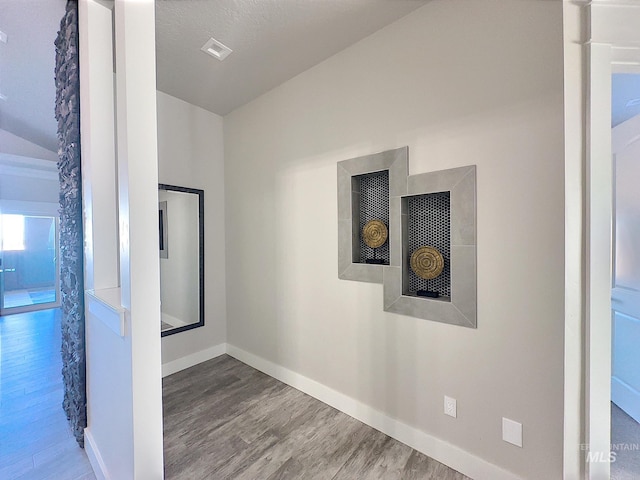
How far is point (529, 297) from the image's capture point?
4.47 feet

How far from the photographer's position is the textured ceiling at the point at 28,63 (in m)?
1.81

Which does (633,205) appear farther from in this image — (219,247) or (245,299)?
(219,247)

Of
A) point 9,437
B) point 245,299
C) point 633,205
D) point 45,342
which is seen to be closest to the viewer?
point 633,205

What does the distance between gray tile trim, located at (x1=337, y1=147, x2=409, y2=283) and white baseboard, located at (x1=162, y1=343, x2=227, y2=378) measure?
1.94 m

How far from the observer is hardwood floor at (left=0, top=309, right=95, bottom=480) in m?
1.63

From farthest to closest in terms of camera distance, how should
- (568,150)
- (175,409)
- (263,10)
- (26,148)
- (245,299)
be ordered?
(26,148)
(245,299)
(175,409)
(263,10)
(568,150)

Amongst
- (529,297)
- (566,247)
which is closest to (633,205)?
(566,247)

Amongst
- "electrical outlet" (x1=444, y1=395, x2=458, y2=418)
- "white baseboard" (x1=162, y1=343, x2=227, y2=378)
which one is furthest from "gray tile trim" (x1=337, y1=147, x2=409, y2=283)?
"white baseboard" (x1=162, y1=343, x2=227, y2=378)

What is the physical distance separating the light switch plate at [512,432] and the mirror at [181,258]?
2.77m

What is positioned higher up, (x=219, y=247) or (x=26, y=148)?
(x=26, y=148)

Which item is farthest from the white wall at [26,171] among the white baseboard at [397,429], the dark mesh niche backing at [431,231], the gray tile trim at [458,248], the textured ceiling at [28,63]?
the gray tile trim at [458,248]

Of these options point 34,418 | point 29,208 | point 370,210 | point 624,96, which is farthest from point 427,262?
point 29,208

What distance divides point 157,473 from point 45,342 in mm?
4000

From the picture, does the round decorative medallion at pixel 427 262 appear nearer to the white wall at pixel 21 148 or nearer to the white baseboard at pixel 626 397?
the white baseboard at pixel 626 397
